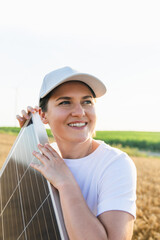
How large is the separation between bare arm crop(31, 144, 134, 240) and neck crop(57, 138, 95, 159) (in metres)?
0.40

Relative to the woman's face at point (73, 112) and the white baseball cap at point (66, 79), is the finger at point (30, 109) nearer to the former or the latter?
the white baseball cap at point (66, 79)

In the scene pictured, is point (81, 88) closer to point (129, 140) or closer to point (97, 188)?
point (97, 188)

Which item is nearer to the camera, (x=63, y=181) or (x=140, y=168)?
(x=63, y=181)

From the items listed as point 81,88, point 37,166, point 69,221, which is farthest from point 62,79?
point 69,221

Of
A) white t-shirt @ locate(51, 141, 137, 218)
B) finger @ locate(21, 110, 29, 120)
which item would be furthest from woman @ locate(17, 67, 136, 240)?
finger @ locate(21, 110, 29, 120)

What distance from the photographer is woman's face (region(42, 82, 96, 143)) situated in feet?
6.54

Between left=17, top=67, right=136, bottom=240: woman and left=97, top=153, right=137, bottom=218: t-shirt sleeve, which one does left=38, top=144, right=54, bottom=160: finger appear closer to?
left=17, top=67, right=136, bottom=240: woman

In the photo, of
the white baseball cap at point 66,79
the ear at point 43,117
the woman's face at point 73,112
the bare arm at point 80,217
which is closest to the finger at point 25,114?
the ear at point 43,117

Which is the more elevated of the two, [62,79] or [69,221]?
[62,79]

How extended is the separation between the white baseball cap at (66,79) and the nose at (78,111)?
0.61 feet

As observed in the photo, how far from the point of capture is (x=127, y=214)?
1707 mm

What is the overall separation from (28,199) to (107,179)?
21.8 inches

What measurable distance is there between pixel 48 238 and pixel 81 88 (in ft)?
3.26

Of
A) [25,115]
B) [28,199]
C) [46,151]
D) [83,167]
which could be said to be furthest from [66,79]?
[25,115]
